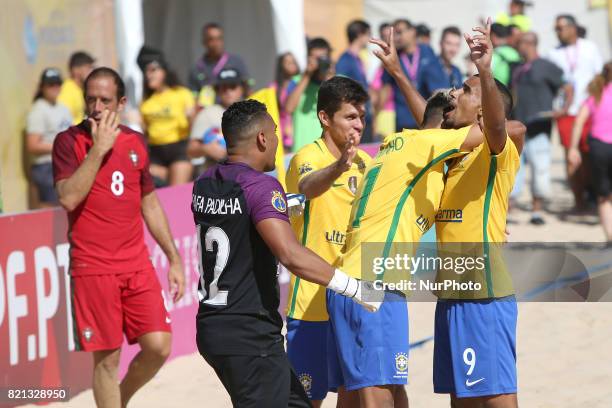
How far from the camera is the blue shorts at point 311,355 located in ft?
18.5

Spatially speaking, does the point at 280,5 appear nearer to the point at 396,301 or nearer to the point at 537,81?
the point at 537,81

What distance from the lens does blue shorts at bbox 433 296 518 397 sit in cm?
503

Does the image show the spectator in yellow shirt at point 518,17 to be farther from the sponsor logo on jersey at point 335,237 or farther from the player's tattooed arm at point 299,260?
the player's tattooed arm at point 299,260

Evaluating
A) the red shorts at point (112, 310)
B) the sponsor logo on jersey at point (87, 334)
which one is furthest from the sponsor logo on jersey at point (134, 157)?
the sponsor logo on jersey at point (87, 334)

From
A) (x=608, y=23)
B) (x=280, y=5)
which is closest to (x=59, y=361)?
(x=280, y=5)

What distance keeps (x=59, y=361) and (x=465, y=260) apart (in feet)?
10.9

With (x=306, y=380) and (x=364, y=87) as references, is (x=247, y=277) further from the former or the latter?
(x=364, y=87)

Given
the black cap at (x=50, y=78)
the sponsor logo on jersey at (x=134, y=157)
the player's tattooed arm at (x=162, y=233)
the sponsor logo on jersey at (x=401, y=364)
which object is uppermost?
the black cap at (x=50, y=78)

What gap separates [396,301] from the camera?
16.2 ft

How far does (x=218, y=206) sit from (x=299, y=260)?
16.6 inches

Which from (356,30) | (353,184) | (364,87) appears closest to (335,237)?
(353,184)

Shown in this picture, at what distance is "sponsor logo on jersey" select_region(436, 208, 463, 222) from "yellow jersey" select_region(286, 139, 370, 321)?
65cm

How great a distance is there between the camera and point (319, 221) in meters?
5.66

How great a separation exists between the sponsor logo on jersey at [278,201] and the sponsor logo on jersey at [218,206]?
0.15 metres
